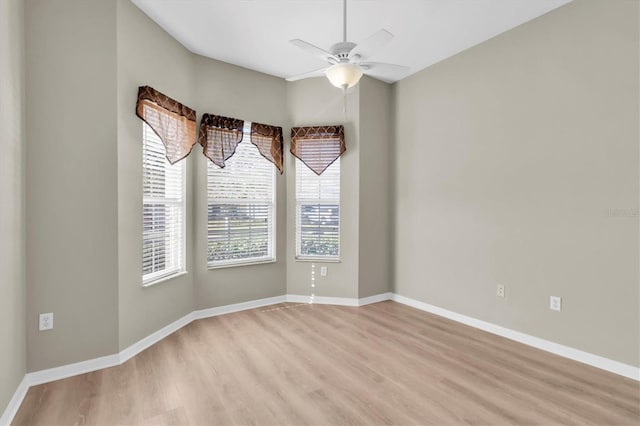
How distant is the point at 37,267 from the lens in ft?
7.47

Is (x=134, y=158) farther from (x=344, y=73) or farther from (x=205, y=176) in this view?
(x=344, y=73)

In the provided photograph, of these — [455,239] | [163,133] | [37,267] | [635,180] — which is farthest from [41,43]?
[635,180]

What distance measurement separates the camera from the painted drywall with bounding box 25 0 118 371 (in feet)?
7.43

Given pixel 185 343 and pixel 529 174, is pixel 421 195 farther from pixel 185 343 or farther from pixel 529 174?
pixel 185 343

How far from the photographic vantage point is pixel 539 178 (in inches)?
113

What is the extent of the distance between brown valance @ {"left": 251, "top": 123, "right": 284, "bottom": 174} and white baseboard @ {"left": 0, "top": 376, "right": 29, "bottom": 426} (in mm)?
2884

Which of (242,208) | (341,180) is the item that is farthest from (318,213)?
(242,208)

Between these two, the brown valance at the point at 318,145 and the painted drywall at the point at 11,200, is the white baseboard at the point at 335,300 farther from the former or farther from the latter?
the painted drywall at the point at 11,200

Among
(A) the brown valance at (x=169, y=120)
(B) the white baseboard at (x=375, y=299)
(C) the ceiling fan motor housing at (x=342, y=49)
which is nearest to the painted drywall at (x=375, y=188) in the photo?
(B) the white baseboard at (x=375, y=299)

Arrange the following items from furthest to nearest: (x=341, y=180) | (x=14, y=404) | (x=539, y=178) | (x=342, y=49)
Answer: (x=341, y=180) < (x=539, y=178) < (x=342, y=49) < (x=14, y=404)

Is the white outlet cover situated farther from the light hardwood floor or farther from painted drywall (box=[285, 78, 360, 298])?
painted drywall (box=[285, 78, 360, 298])

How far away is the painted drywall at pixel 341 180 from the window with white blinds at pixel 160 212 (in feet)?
4.34

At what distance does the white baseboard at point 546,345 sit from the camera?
240cm

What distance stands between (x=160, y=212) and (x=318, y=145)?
1.99 m
